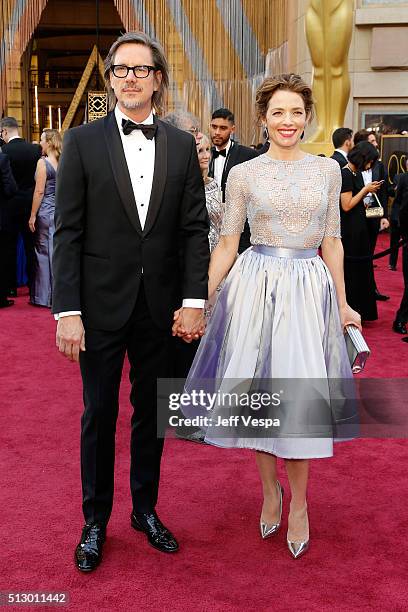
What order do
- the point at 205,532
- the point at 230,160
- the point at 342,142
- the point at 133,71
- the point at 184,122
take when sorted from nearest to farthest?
the point at 133,71 < the point at 205,532 < the point at 184,122 < the point at 230,160 < the point at 342,142

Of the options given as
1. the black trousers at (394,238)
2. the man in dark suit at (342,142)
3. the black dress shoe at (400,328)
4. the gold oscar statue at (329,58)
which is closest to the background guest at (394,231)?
the black trousers at (394,238)

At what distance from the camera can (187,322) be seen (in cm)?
237

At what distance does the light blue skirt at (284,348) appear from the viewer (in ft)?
7.86

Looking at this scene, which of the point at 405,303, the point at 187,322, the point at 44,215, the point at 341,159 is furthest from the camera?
the point at 44,215

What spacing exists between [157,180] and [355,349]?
87 cm

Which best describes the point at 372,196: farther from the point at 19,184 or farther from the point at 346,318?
the point at 346,318

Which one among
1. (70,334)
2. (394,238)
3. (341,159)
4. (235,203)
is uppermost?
(341,159)

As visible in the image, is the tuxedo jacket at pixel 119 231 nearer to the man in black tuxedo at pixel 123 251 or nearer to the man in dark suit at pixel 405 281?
the man in black tuxedo at pixel 123 251

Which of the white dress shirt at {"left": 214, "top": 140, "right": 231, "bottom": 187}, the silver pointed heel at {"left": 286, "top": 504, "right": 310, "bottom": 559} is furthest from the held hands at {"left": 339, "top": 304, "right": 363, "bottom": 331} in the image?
the white dress shirt at {"left": 214, "top": 140, "right": 231, "bottom": 187}

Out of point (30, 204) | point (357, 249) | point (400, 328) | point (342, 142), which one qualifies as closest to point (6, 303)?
point (30, 204)

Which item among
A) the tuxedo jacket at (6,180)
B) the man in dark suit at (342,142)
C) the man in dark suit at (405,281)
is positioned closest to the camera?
the man in dark suit at (405,281)

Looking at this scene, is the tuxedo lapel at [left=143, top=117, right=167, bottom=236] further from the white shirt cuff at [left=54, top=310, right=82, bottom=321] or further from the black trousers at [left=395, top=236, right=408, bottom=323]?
the black trousers at [left=395, top=236, right=408, bottom=323]

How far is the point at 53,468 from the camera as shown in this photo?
3201mm

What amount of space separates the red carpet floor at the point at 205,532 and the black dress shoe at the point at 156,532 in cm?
3
